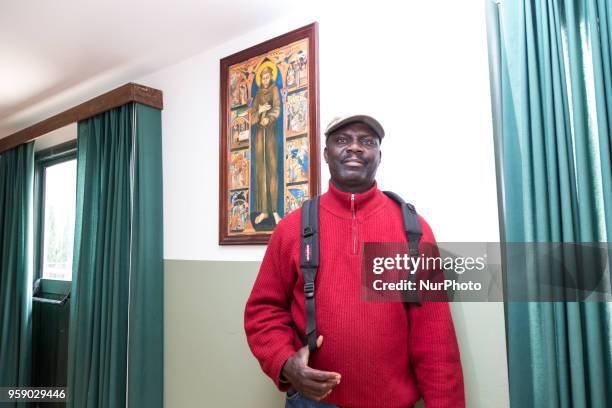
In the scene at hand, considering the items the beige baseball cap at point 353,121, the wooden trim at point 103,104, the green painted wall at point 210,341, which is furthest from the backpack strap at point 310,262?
the wooden trim at point 103,104

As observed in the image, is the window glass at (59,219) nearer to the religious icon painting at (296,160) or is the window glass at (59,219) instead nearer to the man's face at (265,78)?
the man's face at (265,78)

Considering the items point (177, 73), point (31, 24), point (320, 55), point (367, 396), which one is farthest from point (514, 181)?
point (31, 24)

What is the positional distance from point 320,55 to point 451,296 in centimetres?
107

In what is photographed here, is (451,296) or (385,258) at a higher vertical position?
(385,258)

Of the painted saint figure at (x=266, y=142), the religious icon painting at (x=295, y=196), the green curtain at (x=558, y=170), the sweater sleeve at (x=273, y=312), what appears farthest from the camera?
the painted saint figure at (x=266, y=142)

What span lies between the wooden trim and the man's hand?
1.70 meters

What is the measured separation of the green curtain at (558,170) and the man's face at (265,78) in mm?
997

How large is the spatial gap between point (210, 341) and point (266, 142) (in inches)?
38.1

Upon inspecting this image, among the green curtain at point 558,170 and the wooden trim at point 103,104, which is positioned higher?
the wooden trim at point 103,104

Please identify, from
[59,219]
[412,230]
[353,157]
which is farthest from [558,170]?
[59,219]

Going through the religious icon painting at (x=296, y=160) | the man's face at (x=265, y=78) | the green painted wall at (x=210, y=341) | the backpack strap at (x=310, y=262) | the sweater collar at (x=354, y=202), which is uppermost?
the man's face at (x=265, y=78)

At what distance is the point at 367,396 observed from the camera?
3.73 ft

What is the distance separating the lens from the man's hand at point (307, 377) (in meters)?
1.08

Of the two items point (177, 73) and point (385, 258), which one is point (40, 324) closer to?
point (177, 73)
